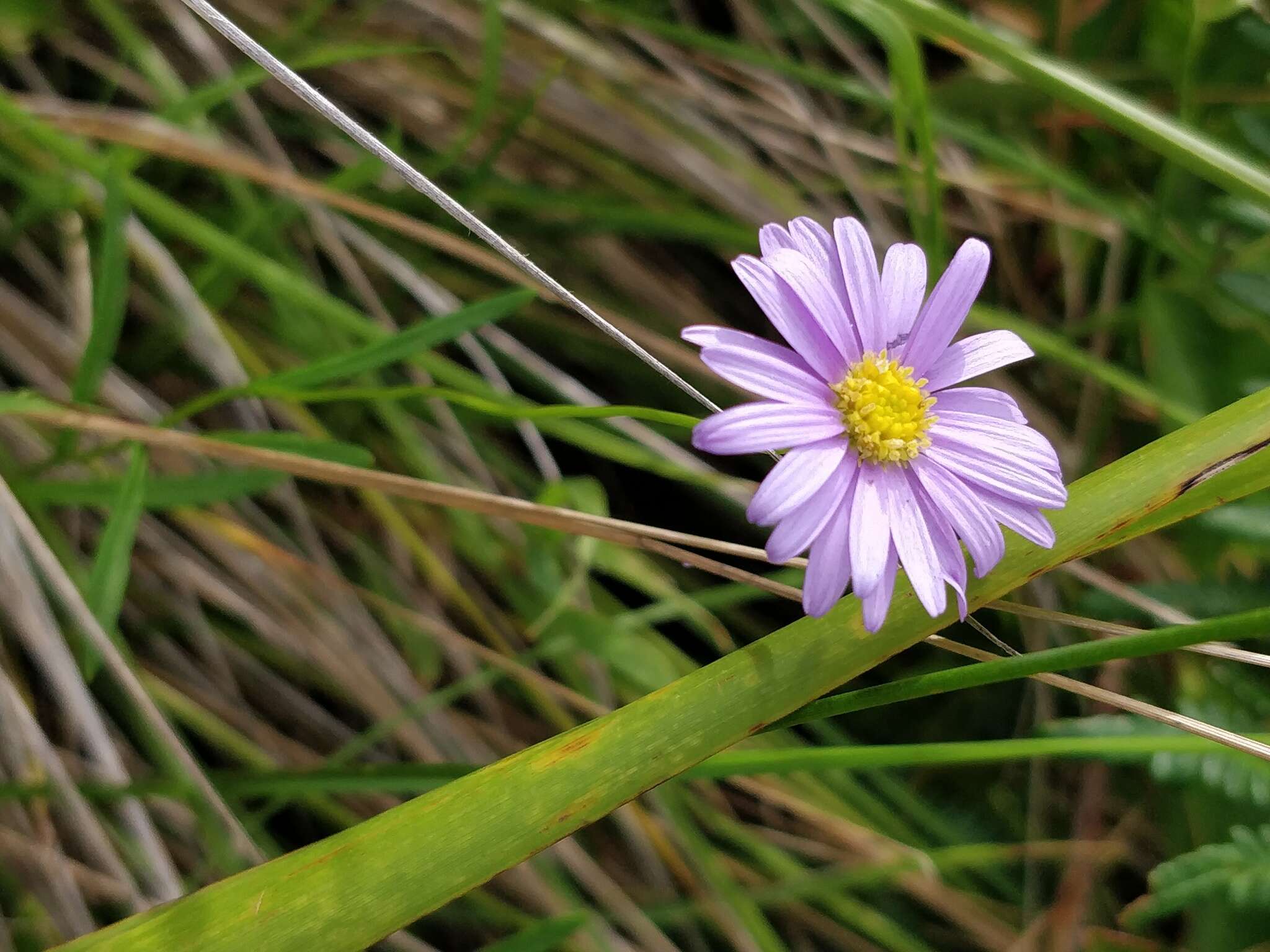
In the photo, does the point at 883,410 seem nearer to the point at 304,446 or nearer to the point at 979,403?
the point at 979,403

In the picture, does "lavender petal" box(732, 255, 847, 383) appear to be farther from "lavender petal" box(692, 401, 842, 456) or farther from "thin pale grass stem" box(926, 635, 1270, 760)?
"thin pale grass stem" box(926, 635, 1270, 760)

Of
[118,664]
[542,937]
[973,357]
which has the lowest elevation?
[542,937]

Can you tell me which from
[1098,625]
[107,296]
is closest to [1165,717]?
[1098,625]

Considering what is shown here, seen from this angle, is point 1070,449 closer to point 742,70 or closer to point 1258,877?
point 1258,877

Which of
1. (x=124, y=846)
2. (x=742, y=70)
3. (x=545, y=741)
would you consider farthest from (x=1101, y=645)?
(x=742, y=70)

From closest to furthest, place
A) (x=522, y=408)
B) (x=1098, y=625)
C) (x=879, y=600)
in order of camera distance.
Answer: (x=879, y=600) → (x=1098, y=625) → (x=522, y=408)

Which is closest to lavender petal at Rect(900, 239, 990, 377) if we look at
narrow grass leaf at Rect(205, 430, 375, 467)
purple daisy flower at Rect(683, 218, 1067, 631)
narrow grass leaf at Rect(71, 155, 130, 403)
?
purple daisy flower at Rect(683, 218, 1067, 631)
